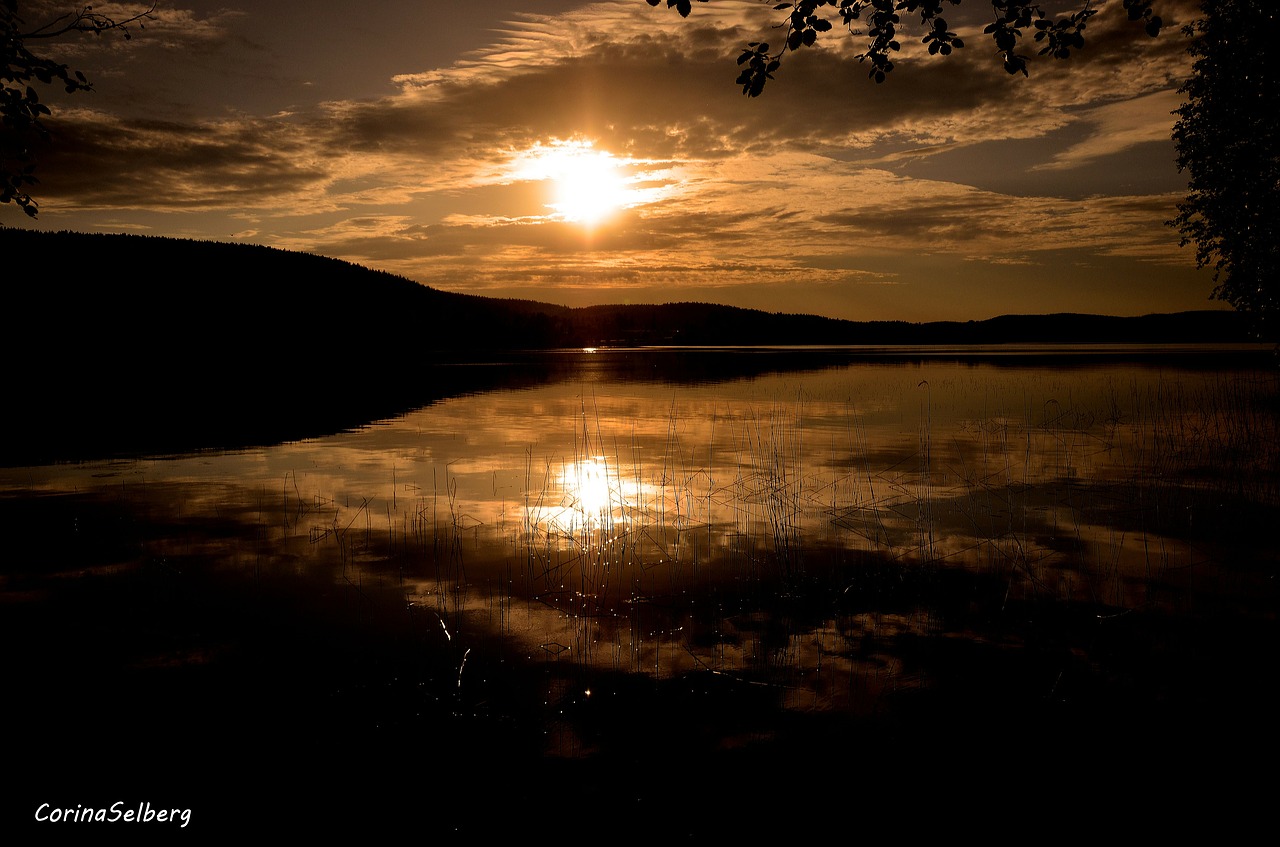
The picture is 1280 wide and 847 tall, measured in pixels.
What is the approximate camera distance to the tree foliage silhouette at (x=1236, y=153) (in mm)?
20531

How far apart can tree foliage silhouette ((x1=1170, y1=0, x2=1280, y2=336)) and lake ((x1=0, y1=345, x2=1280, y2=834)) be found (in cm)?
752

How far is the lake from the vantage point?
234 inches

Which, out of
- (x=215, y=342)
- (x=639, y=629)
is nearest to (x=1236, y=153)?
(x=639, y=629)

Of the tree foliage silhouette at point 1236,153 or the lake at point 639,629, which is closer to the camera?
the lake at point 639,629

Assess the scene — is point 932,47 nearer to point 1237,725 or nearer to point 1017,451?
point 1237,725

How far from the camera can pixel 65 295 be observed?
106 m

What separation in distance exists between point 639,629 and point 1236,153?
25.8 metres

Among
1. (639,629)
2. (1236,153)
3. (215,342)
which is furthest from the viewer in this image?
(215,342)

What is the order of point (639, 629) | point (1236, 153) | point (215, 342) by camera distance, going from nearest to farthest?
point (639, 629)
point (1236, 153)
point (215, 342)

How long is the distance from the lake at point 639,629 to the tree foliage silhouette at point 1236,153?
7.52 metres

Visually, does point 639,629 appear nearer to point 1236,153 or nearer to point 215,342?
point 1236,153

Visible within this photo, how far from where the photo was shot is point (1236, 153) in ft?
76.5

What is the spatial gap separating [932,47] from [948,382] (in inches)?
1603

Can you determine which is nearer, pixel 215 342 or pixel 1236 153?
pixel 1236 153
